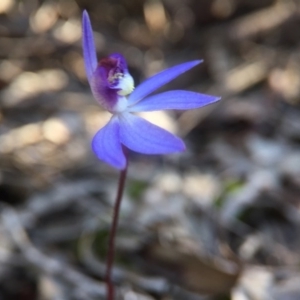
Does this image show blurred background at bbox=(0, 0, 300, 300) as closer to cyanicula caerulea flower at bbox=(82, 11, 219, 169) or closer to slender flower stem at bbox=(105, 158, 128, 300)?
slender flower stem at bbox=(105, 158, 128, 300)

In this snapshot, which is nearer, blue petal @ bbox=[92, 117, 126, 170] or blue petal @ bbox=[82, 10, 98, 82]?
blue petal @ bbox=[92, 117, 126, 170]

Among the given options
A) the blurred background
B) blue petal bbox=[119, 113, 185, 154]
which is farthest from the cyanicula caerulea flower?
the blurred background

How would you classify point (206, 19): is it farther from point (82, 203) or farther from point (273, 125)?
point (82, 203)

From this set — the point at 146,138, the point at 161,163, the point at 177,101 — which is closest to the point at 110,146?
the point at 146,138

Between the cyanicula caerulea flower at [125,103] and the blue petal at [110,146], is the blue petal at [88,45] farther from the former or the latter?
the blue petal at [110,146]

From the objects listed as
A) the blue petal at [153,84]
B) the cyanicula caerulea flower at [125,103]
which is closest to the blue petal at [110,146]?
the cyanicula caerulea flower at [125,103]

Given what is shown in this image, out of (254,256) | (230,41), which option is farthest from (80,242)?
(230,41)
